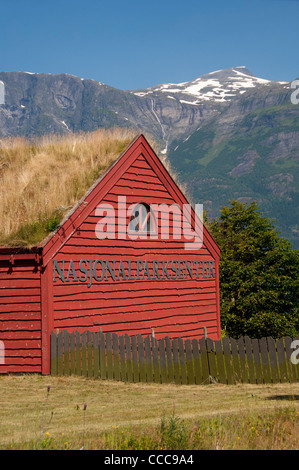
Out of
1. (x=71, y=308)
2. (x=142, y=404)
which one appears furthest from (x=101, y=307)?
(x=142, y=404)

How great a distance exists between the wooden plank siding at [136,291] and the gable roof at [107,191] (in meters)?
0.24

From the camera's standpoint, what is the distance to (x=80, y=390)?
14.0m

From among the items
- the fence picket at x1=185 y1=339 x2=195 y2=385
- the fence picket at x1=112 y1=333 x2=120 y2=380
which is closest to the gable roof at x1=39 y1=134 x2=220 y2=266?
the fence picket at x1=112 y1=333 x2=120 y2=380

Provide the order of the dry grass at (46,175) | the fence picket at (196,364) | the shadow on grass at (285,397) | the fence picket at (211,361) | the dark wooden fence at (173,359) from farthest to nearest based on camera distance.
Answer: the dry grass at (46,175)
the fence picket at (196,364)
the fence picket at (211,361)
the dark wooden fence at (173,359)
the shadow on grass at (285,397)

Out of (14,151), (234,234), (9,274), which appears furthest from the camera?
(234,234)

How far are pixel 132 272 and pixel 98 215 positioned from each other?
260cm

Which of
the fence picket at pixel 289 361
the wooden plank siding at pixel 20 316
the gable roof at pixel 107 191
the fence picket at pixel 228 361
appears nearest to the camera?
the fence picket at pixel 289 361

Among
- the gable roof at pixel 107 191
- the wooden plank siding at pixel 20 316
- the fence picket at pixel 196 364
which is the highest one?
the gable roof at pixel 107 191

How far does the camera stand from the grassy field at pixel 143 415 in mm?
7816

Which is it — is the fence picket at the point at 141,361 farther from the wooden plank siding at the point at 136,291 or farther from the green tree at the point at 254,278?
the green tree at the point at 254,278

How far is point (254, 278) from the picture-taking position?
40.7m

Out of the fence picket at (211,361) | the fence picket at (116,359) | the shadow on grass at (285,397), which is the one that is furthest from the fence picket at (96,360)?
the shadow on grass at (285,397)

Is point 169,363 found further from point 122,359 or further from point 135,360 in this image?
point 122,359

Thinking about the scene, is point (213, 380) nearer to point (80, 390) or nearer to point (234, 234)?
point (80, 390)
